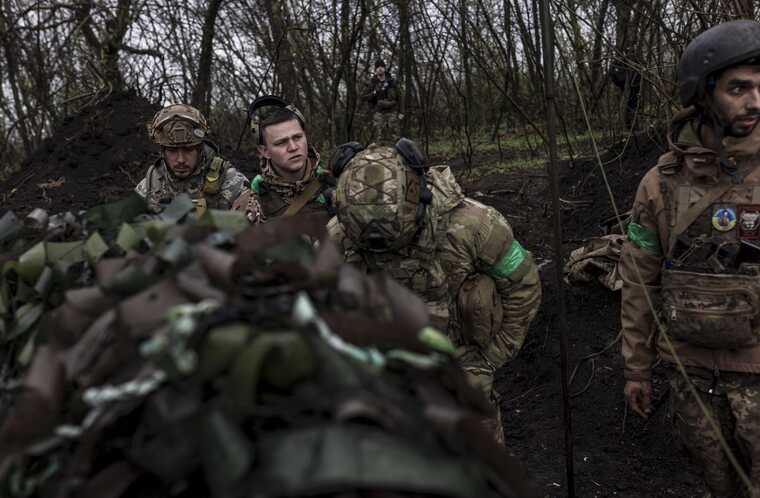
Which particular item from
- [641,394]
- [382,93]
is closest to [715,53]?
[641,394]

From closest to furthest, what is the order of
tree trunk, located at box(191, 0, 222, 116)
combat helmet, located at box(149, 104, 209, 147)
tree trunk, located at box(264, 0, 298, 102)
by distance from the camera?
combat helmet, located at box(149, 104, 209, 147) < tree trunk, located at box(264, 0, 298, 102) < tree trunk, located at box(191, 0, 222, 116)

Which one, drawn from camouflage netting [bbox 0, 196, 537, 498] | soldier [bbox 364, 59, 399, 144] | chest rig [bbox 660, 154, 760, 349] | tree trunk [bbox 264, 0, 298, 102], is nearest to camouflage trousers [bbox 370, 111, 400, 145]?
soldier [bbox 364, 59, 399, 144]

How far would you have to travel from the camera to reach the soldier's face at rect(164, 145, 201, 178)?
14.4 ft

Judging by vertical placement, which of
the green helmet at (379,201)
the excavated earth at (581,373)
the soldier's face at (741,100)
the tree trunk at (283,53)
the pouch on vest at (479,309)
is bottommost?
the excavated earth at (581,373)

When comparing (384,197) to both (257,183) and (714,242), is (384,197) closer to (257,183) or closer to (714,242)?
(714,242)

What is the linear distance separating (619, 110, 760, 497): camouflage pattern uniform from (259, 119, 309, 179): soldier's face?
5.76ft

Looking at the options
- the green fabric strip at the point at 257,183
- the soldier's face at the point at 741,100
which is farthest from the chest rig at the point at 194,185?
the soldier's face at the point at 741,100

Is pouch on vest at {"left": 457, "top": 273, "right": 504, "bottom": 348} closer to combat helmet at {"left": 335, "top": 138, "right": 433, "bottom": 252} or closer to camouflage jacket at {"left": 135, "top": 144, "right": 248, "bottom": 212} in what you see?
combat helmet at {"left": 335, "top": 138, "right": 433, "bottom": 252}

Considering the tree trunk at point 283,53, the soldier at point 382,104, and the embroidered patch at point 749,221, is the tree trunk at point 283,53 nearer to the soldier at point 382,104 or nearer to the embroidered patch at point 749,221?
the soldier at point 382,104

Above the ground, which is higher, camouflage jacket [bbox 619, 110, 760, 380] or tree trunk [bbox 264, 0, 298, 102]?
tree trunk [bbox 264, 0, 298, 102]

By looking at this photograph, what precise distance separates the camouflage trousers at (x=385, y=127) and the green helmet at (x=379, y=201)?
8.40 meters

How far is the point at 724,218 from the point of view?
2.41 m

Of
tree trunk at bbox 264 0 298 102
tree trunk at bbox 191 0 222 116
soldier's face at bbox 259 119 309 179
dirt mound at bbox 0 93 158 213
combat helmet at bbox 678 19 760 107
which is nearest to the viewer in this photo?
combat helmet at bbox 678 19 760 107

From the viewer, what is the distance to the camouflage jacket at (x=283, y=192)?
359cm
